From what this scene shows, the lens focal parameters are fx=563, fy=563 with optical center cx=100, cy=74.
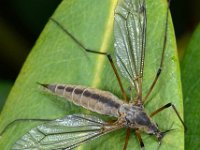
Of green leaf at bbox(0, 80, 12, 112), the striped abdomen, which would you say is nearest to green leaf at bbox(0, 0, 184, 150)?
the striped abdomen

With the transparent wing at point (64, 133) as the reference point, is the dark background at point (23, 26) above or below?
above

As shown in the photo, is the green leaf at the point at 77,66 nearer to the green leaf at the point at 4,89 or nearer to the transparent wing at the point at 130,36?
the transparent wing at the point at 130,36

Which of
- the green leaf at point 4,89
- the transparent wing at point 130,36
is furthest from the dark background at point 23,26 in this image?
the transparent wing at point 130,36

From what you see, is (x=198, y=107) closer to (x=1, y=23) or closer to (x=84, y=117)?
(x=84, y=117)

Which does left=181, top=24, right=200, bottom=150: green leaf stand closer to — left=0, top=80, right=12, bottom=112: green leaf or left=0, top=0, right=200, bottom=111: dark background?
left=0, top=0, right=200, bottom=111: dark background

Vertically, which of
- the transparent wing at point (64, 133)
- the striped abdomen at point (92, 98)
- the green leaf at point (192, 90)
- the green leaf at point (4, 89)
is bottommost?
the transparent wing at point (64, 133)

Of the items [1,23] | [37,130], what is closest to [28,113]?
[37,130]

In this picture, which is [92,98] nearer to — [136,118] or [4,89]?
[136,118]
